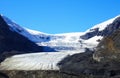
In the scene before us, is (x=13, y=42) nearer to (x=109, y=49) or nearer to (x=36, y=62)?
(x=36, y=62)

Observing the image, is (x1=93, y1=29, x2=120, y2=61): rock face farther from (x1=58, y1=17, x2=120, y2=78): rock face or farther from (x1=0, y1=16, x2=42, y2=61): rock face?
(x1=0, y1=16, x2=42, y2=61): rock face

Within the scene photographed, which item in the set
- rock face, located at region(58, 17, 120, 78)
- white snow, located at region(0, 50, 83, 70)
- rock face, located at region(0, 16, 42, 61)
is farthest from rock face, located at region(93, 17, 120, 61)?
rock face, located at region(0, 16, 42, 61)

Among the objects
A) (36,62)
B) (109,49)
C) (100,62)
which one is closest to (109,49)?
(109,49)

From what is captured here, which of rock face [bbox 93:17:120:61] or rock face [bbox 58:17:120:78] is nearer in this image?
rock face [bbox 58:17:120:78]

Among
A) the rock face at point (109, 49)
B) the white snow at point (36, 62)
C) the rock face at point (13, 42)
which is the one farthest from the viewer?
the rock face at point (13, 42)

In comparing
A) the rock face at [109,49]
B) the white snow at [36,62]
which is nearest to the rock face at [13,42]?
the white snow at [36,62]

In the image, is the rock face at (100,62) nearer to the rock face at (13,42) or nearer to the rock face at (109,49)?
the rock face at (109,49)

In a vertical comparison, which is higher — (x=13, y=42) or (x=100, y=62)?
(x=13, y=42)

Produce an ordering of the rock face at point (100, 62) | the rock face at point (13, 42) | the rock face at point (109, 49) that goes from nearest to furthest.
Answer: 1. the rock face at point (100, 62)
2. the rock face at point (109, 49)
3. the rock face at point (13, 42)

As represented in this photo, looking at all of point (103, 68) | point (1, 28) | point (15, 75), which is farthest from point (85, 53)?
point (1, 28)

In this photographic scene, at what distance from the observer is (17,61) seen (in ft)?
62.8

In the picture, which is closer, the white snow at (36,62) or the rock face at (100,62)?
the rock face at (100,62)

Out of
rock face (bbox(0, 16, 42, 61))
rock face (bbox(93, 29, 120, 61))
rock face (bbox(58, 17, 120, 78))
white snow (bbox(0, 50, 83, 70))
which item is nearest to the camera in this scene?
rock face (bbox(58, 17, 120, 78))

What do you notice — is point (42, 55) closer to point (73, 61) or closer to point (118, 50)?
point (73, 61)
